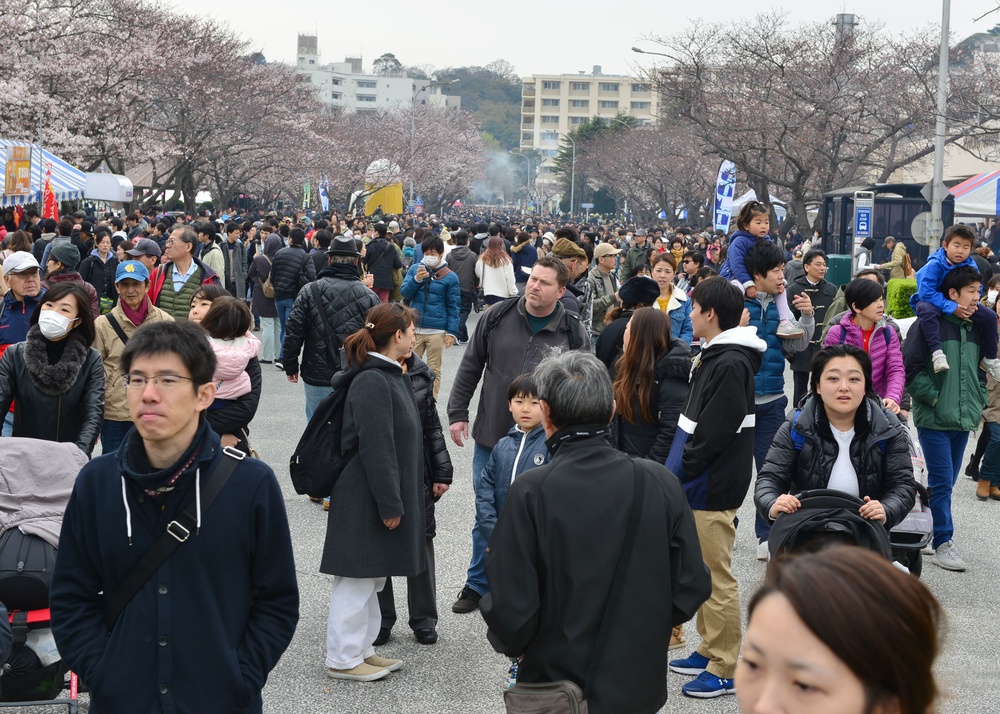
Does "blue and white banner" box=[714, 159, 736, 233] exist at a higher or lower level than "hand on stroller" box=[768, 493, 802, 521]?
higher

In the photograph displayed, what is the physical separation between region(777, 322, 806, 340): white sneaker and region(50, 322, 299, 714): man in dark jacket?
5.24m

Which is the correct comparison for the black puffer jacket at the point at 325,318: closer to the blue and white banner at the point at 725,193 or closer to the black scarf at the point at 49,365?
the black scarf at the point at 49,365

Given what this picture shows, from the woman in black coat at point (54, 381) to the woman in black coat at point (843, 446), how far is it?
340cm

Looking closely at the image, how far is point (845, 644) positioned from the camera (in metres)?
1.57

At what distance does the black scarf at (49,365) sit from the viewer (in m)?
5.65

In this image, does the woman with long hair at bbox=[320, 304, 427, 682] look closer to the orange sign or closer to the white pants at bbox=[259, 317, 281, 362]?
the white pants at bbox=[259, 317, 281, 362]

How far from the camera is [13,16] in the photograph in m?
32.3

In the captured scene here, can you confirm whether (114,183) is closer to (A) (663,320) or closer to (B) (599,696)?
(A) (663,320)

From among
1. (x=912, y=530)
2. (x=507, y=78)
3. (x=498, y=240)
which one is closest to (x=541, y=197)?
(x=507, y=78)

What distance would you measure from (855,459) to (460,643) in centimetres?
223

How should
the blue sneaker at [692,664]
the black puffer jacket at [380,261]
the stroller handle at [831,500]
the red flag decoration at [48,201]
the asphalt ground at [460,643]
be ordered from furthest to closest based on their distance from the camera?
1. the red flag decoration at [48,201]
2. the black puffer jacket at [380,261]
3. the blue sneaker at [692,664]
4. the asphalt ground at [460,643]
5. the stroller handle at [831,500]

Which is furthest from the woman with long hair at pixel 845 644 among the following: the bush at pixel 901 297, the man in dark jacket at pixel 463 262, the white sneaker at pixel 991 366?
the man in dark jacket at pixel 463 262

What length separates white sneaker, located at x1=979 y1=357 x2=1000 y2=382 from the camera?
773cm

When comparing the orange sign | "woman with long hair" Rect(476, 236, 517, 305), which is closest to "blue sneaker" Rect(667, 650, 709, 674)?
"woman with long hair" Rect(476, 236, 517, 305)
